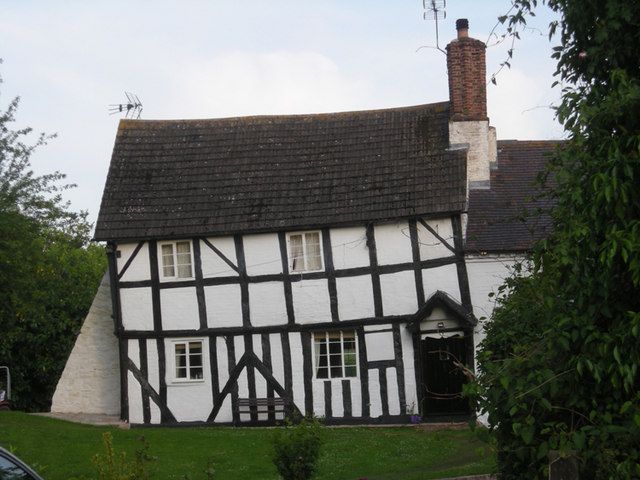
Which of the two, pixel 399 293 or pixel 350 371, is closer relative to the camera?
pixel 399 293

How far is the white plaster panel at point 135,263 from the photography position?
88.0ft

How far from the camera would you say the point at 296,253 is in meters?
26.2

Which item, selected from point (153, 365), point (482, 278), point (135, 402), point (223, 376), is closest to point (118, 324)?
point (153, 365)

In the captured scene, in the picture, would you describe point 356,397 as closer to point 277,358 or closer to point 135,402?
point 277,358

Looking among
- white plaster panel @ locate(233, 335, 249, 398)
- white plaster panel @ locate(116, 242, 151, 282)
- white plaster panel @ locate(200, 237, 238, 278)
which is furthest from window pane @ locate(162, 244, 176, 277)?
white plaster panel @ locate(233, 335, 249, 398)

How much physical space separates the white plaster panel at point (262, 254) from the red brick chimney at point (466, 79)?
5506 millimetres

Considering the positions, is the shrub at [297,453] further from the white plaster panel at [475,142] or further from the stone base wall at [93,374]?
the stone base wall at [93,374]

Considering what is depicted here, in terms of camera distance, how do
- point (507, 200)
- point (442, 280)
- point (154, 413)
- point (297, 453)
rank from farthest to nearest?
point (154, 413)
point (507, 200)
point (442, 280)
point (297, 453)

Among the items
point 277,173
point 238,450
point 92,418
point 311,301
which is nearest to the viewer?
point 238,450

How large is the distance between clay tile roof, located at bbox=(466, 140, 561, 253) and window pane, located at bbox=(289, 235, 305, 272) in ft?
13.5

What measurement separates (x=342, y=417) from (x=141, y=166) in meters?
8.48

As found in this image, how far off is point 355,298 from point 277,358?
2419mm

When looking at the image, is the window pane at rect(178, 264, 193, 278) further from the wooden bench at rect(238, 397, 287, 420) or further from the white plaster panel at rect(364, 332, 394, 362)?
the white plaster panel at rect(364, 332, 394, 362)

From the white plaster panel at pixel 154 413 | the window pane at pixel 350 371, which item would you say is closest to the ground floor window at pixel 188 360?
the white plaster panel at pixel 154 413
